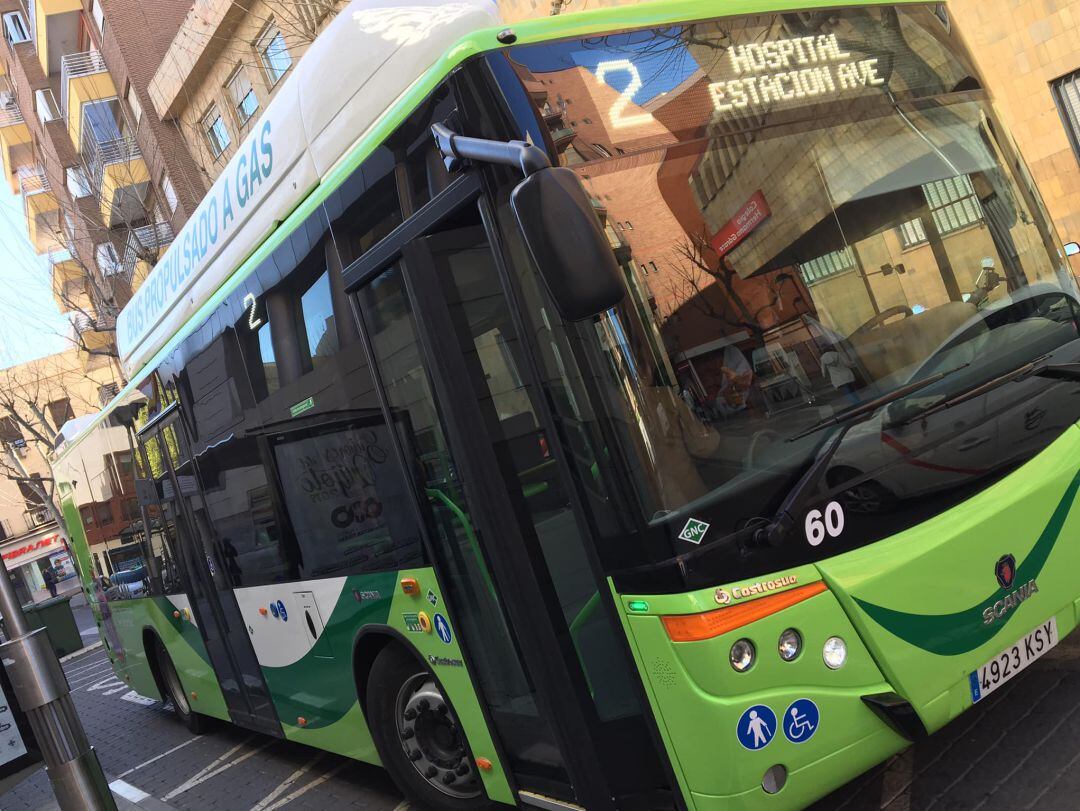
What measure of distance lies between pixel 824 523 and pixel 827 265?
34.7 inches

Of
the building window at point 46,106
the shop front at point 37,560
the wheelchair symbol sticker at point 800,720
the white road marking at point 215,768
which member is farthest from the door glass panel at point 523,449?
the shop front at point 37,560

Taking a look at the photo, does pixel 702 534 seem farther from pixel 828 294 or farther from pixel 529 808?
pixel 529 808

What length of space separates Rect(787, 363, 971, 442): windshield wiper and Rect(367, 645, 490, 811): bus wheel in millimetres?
2271

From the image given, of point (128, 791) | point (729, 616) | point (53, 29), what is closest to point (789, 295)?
point (729, 616)

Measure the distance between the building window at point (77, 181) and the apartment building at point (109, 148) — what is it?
0.17 feet

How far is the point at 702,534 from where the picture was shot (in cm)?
305

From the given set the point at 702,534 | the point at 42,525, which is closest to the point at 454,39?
the point at 702,534

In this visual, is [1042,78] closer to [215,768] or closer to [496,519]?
[496,519]

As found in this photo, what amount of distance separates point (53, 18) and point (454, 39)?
34935 mm

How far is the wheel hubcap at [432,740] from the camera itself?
15.2 ft

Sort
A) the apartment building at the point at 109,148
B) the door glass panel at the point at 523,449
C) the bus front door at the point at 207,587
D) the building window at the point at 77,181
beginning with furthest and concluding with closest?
the building window at the point at 77,181, the apartment building at the point at 109,148, the bus front door at the point at 207,587, the door glass panel at the point at 523,449

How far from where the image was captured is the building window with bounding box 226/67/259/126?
22516mm

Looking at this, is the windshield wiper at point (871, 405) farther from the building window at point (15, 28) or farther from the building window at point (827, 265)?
the building window at point (15, 28)

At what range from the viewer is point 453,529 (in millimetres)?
4027
